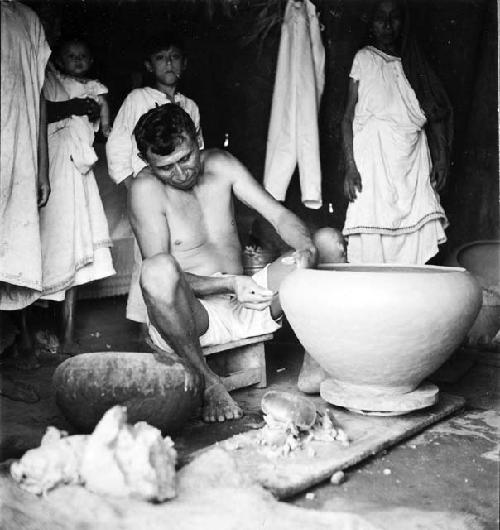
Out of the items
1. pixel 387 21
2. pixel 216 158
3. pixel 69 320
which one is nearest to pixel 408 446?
pixel 216 158

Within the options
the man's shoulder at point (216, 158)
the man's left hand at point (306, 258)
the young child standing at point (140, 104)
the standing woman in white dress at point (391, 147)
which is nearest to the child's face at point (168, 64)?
the young child standing at point (140, 104)

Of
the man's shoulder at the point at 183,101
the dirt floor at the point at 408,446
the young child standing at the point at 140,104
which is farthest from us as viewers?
the man's shoulder at the point at 183,101

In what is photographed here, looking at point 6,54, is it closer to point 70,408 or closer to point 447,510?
point 70,408

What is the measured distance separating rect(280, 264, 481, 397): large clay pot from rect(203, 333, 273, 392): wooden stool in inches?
19.3

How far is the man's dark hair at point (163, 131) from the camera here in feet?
9.74

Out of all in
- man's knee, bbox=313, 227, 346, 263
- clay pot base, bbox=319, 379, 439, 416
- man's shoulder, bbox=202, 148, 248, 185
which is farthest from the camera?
man's shoulder, bbox=202, 148, 248, 185

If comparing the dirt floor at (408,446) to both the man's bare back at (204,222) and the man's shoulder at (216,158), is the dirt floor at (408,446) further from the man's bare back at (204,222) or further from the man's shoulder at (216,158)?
the man's shoulder at (216,158)

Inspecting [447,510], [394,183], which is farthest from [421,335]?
[394,183]

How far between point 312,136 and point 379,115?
1.37ft

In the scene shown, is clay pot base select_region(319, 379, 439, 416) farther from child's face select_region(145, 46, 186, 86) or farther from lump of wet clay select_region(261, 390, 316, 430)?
child's face select_region(145, 46, 186, 86)

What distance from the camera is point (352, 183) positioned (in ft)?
14.0

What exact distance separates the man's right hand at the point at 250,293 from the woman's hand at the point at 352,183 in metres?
1.54

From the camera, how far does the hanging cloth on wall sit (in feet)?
13.6

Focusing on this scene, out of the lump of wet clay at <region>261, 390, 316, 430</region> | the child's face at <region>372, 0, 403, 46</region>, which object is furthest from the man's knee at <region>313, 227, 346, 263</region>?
the child's face at <region>372, 0, 403, 46</region>
